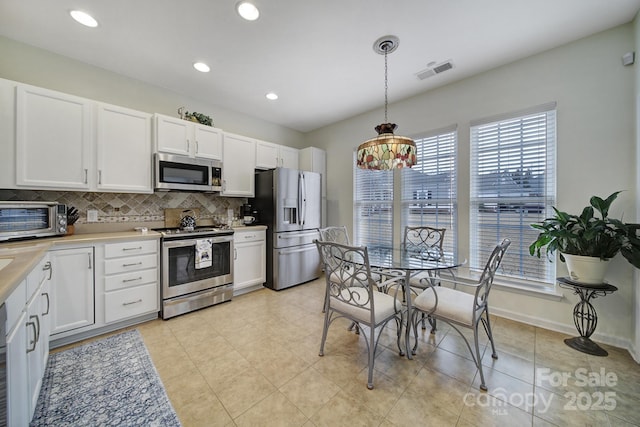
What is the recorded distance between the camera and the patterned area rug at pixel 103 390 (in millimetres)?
1387

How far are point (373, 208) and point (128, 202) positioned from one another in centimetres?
339

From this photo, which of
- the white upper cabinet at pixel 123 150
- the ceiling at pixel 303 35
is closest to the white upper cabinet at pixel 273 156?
the ceiling at pixel 303 35

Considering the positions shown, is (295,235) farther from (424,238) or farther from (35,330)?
(35,330)

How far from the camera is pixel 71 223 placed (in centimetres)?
236

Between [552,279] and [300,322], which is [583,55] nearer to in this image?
[552,279]

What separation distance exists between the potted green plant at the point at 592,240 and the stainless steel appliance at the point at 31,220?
4.39 m

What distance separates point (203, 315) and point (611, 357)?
384 centimetres

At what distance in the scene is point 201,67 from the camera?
2.67m

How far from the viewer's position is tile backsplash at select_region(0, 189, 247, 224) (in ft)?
7.82

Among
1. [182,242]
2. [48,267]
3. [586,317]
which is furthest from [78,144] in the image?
[586,317]

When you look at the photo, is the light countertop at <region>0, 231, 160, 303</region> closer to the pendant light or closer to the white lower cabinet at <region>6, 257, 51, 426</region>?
the white lower cabinet at <region>6, 257, 51, 426</region>

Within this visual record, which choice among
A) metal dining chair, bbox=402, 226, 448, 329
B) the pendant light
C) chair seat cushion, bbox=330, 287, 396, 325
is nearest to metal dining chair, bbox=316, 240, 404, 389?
chair seat cushion, bbox=330, 287, 396, 325

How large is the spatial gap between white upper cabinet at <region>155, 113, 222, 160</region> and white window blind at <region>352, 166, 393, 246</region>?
2285 millimetres

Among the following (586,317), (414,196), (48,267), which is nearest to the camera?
(48,267)
